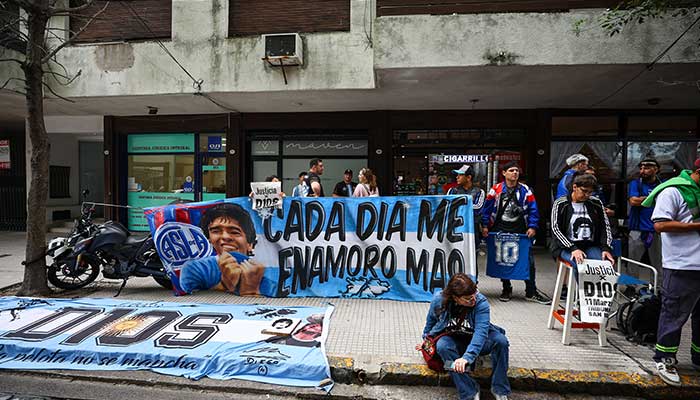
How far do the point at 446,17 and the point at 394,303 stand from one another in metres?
5.38

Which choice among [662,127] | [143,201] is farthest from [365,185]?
[662,127]

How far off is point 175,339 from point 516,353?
341 centimetres

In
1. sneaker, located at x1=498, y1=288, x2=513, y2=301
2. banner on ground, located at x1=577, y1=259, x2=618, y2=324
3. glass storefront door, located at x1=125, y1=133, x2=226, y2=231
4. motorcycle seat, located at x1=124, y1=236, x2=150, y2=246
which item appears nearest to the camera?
banner on ground, located at x1=577, y1=259, x2=618, y2=324

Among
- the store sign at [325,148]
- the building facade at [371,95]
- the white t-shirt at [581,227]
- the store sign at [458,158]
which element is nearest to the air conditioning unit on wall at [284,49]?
the building facade at [371,95]

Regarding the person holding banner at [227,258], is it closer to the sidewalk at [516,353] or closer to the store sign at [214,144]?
the sidewalk at [516,353]

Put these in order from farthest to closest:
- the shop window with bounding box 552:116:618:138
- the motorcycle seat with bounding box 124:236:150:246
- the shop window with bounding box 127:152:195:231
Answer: the shop window with bounding box 127:152:195:231
the shop window with bounding box 552:116:618:138
the motorcycle seat with bounding box 124:236:150:246

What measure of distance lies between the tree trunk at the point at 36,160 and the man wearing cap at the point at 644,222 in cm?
895

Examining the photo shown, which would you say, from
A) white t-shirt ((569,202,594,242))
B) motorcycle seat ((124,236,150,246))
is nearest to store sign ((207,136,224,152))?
motorcycle seat ((124,236,150,246))

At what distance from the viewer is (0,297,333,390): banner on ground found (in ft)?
12.1

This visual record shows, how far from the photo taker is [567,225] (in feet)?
14.8

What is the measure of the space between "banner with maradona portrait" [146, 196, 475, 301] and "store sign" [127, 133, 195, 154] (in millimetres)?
6690

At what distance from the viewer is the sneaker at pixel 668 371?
3.42 meters

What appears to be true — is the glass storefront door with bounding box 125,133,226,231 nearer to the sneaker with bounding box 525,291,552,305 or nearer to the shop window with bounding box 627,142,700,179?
the sneaker with bounding box 525,291,552,305

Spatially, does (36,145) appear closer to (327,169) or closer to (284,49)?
(284,49)
